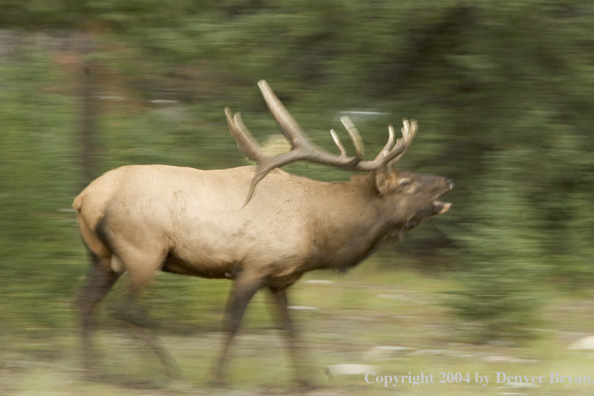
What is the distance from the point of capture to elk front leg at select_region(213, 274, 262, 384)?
20.6 feet

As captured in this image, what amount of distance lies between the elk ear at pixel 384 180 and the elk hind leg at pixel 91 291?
1.95m

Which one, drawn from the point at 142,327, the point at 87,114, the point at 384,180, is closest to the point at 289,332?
the point at 142,327

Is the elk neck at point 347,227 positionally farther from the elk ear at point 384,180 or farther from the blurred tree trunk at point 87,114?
the blurred tree trunk at point 87,114

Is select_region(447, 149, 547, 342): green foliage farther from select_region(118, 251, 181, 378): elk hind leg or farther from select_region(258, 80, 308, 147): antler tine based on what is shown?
select_region(118, 251, 181, 378): elk hind leg

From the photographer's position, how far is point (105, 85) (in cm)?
984

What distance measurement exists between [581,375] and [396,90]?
13.6 feet

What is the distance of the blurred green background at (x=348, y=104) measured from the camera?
8125mm

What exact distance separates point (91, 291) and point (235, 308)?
1081mm

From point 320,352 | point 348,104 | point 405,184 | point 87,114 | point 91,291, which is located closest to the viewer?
point 91,291

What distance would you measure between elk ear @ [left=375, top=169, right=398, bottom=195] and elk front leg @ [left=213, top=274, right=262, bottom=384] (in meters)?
1.13

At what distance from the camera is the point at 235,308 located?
20.6 ft

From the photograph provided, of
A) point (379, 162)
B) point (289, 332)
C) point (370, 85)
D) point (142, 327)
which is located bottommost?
point (289, 332)

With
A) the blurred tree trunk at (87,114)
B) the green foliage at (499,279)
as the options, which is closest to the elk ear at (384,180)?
the green foliage at (499,279)

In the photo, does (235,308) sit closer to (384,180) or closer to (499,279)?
(384,180)
